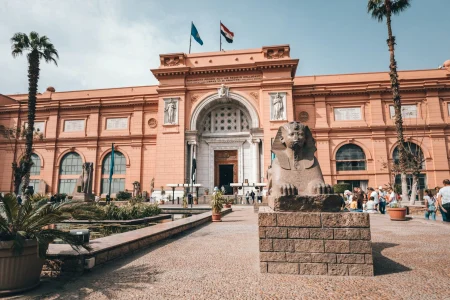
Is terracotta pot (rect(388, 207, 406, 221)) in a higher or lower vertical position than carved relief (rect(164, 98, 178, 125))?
lower

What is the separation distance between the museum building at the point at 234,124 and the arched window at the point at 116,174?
0.32ft

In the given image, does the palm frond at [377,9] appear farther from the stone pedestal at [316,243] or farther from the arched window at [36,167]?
the arched window at [36,167]

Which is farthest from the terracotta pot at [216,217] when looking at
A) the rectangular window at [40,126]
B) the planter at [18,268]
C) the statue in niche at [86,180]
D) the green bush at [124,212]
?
the rectangular window at [40,126]

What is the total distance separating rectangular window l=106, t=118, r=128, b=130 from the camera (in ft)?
90.2

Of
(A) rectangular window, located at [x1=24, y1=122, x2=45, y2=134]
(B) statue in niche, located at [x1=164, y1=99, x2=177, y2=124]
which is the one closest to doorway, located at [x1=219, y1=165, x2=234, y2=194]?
(B) statue in niche, located at [x1=164, y1=99, x2=177, y2=124]

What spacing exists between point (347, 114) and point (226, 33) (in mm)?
14517

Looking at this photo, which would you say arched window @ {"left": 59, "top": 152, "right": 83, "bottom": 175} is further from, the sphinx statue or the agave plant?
the sphinx statue

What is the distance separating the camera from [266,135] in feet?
76.9

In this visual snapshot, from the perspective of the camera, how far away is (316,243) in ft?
11.3

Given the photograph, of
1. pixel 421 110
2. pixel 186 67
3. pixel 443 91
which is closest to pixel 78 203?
pixel 186 67

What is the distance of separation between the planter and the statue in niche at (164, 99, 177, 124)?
2216 cm

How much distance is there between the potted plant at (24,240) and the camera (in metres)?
2.77

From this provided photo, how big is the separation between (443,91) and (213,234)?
26.9 metres

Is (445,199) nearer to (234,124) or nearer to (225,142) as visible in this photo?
(225,142)
